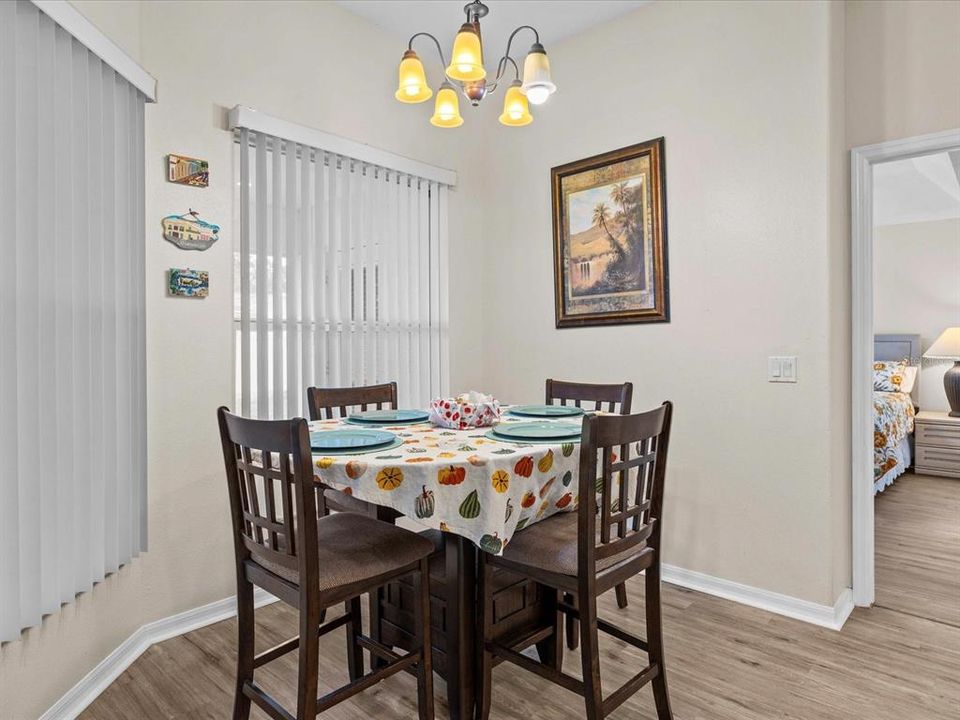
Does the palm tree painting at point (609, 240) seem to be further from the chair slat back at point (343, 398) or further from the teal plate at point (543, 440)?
the teal plate at point (543, 440)

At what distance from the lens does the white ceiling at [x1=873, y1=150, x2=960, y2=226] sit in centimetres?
431

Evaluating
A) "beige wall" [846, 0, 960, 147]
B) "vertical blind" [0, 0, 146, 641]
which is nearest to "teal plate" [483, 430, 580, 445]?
"vertical blind" [0, 0, 146, 641]

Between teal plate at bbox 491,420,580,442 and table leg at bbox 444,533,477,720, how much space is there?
34cm

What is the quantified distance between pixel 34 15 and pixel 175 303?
1027 millimetres

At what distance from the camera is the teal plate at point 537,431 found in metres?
1.74

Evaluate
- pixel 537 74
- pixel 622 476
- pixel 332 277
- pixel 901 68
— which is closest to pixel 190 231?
pixel 332 277

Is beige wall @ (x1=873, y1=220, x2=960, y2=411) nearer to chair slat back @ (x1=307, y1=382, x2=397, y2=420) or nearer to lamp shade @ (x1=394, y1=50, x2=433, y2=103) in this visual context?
chair slat back @ (x1=307, y1=382, x2=397, y2=420)

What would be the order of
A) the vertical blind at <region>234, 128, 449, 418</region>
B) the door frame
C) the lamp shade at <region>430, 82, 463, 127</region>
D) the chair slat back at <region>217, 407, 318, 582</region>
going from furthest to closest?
the vertical blind at <region>234, 128, 449, 418</region> → the door frame → the lamp shade at <region>430, 82, 463, 127</region> → the chair slat back at <region>217, 407, 318, 582</region>

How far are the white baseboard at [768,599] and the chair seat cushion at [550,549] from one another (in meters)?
1.24

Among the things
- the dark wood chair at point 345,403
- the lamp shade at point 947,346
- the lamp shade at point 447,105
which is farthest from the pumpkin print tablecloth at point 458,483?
the lamp shade at point 947,346

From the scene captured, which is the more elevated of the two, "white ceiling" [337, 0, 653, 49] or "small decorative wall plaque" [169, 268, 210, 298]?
"white ceiling" [337, 0, 653, 49]

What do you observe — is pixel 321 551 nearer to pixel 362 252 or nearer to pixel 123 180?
pixel 123 180

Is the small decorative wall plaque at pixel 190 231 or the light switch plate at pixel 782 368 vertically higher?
the small decorative wall plaque at pixel 190 231

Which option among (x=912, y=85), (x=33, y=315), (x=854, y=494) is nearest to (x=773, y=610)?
(x=854, y=494)
